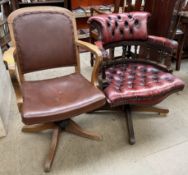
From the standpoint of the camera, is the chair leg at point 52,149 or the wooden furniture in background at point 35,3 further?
the wooden furniture in background at point 35,3

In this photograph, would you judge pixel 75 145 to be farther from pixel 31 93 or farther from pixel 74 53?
pixel 74 53

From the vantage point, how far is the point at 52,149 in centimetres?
138

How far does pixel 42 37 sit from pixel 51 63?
0.21m

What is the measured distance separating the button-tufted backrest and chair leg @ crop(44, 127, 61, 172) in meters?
0.87

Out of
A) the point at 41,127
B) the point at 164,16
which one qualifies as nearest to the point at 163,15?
the point at 164,16

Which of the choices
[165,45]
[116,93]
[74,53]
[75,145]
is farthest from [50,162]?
[165,45]

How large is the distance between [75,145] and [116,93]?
553 mm

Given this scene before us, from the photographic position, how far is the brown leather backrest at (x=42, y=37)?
1.36 metres

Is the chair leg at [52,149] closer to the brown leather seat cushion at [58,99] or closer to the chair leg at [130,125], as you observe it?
the brown leather seat cushion at [58,99]

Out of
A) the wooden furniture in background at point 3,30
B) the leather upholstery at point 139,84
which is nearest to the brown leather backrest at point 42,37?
the leather upholstery at point 139,84

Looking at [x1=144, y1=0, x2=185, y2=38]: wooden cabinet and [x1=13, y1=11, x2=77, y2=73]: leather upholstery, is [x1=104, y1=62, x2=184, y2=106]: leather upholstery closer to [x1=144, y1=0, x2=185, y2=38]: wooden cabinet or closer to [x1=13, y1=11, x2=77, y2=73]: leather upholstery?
[x1=13, y1=11, x2=77, y2=73]: leather upholstery

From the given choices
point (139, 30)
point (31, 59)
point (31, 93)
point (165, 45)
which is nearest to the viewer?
point (31, 93)

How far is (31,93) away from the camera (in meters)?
1.29

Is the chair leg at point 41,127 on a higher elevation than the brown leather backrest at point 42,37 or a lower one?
lower
